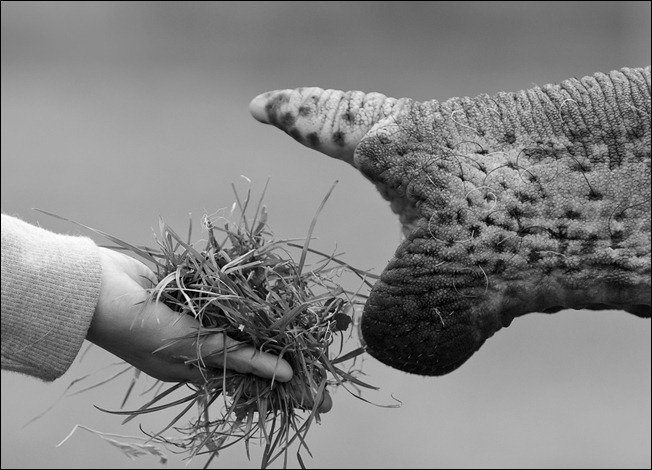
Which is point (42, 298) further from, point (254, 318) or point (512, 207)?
point (512, 207)

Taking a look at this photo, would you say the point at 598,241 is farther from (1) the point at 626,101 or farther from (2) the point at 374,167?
(2) the point at 374,167

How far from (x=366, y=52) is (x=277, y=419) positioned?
10.5 ft

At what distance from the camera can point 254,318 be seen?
169 centimetres

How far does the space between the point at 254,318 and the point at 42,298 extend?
306 millimetres

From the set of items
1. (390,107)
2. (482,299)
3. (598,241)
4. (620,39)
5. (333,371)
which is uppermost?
(620,39)

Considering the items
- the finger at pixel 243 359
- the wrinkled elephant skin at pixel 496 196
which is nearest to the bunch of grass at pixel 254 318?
the finger at pixel 243 359

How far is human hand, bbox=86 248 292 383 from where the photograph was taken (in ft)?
5.41

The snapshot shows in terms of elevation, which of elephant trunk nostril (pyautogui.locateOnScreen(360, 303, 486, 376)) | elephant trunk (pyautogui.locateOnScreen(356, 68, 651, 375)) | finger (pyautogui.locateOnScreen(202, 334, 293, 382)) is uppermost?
elephant trunk (pyautogui.locateOnScreen(356, 68, 651, 375))

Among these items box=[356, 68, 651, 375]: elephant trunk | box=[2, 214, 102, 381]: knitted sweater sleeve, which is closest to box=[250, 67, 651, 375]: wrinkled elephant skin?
box=[356, 68, 651, 375]: elephant trunk

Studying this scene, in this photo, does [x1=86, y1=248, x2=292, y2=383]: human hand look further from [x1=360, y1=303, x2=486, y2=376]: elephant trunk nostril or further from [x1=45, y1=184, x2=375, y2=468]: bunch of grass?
[x1=360, y1=303, x2=486, y2=376]: elephant trunk nostril

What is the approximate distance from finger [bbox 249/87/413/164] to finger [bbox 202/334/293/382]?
31cm

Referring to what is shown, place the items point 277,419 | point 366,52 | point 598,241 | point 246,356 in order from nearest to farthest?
point 598,241, point 246,356, point 277,419, point 366,52

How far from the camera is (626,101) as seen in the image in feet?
5.06

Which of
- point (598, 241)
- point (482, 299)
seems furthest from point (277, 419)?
point (598, 241)
